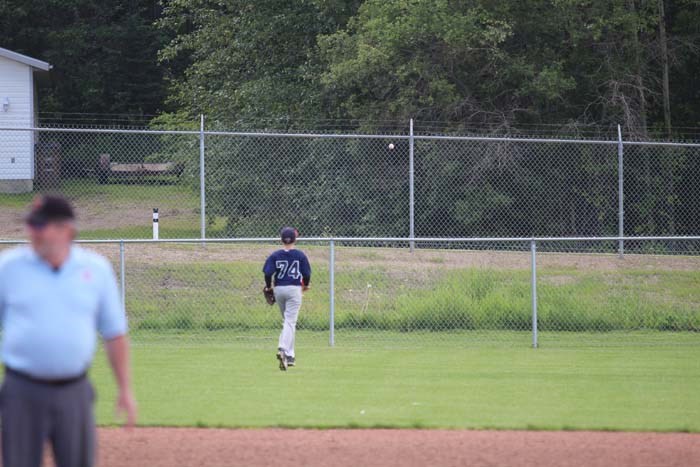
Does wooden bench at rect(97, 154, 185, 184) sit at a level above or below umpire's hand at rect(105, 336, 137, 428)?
above

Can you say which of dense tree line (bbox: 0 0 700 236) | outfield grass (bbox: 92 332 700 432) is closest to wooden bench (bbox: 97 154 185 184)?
dense tree line (bbox: 0 0 700 236)

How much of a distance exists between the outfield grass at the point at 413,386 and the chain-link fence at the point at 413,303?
894 millimetres

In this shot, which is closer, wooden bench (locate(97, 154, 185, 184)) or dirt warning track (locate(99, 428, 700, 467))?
dirt warning track (locate(99, 428, 700, 467))

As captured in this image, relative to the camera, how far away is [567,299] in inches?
701

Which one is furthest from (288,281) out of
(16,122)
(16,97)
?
(16,97)

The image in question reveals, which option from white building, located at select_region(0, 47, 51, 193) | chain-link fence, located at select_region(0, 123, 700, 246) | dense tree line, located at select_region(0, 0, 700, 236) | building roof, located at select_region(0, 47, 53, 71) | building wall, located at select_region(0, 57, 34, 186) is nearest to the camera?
chain-link fence, located at select_region(0, 123, 700, 246)

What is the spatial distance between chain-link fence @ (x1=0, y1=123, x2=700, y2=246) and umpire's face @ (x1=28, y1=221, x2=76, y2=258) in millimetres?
13446

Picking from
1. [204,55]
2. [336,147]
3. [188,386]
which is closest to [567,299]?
[336,147]

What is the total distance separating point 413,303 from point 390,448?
27.6ft

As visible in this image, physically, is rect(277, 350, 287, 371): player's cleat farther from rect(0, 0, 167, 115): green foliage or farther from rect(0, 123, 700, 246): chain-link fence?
rect(0, 0, 167, 115): green foliage

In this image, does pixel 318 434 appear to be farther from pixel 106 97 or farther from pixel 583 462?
pixel 106 97

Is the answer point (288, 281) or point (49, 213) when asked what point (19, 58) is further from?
point (49, 213)

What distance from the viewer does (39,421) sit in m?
5.15

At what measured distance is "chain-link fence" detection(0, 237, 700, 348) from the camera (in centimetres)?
1711
